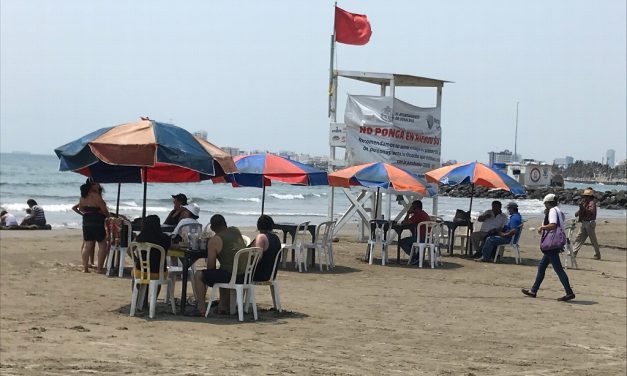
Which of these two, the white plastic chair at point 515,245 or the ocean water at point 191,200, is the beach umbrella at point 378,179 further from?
the ocean water at point 191,200

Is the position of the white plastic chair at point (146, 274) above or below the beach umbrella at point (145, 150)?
below

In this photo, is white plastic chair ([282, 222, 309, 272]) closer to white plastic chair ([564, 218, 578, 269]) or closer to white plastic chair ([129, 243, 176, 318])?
white plastic chair ([129, 243, 176, 318])

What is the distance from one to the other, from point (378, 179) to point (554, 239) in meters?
4.30

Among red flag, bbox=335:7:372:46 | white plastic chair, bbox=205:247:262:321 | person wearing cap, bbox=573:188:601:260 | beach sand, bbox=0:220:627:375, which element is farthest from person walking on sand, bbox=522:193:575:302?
red flag, bbox=335:7:372:46

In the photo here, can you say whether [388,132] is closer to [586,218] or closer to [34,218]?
[586,218]

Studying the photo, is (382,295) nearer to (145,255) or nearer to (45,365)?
(145,255)

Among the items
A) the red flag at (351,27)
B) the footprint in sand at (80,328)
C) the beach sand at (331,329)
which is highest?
the red flag at (351,27)

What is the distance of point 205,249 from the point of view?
30.1 ft

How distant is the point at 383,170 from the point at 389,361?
26.6 ft

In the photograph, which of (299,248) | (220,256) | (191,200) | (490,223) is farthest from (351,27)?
(191,200)

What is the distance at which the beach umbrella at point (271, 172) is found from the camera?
1348 centimetres

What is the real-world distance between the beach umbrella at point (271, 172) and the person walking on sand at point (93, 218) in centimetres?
211

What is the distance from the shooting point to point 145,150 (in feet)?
29.0

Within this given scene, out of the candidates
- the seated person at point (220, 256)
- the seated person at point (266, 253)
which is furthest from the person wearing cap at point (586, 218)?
the seated person at point (220, 256)
